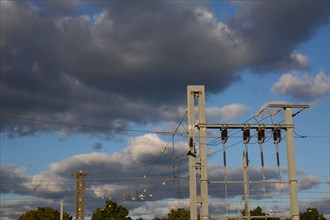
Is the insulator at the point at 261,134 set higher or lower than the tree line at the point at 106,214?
higher

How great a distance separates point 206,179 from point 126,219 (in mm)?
86334

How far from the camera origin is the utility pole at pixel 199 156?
107 feet

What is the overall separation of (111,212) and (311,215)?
46484 mm

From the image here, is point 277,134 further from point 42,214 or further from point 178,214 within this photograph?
point 178,214

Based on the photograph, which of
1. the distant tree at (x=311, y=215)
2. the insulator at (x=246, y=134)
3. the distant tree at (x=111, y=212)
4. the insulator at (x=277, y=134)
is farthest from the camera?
the distant tree at (x=311, y=215)

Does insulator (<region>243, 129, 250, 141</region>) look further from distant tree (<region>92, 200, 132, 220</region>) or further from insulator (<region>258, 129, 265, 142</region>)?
distant tree (<region>92, 200, 132, 220</region>)

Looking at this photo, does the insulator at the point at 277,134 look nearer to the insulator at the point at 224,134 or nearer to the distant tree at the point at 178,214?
the insulator at the point at 224,134

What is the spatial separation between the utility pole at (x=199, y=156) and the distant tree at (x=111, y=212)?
8022 cm

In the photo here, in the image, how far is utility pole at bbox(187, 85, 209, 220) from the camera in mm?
32719

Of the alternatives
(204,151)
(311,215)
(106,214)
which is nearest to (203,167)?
(204,151)

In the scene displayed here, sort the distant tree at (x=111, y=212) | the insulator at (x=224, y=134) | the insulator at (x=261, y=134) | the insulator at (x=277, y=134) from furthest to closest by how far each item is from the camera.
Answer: the distant tree at (x=111, y=212) → the insulator at (x=261, y=134) → the insulator at (x=277, y=134) → the insulator at (x=224, y=134)

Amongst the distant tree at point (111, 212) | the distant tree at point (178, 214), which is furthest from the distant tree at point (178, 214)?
the distant tree at point (111, 212)

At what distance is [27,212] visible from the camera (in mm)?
116500

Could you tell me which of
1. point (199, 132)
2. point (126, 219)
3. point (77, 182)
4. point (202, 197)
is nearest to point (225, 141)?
point (199, 132)
